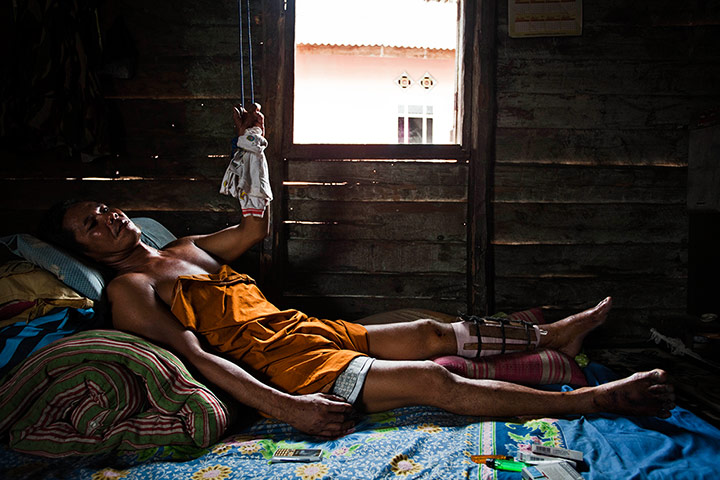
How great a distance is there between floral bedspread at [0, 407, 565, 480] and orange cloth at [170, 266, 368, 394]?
21 centimetres

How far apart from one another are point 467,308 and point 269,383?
152 cm

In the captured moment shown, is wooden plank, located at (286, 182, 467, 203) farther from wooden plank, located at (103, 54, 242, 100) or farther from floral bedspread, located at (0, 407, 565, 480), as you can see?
floral bedspread, located at (0, 407, 565, 480)

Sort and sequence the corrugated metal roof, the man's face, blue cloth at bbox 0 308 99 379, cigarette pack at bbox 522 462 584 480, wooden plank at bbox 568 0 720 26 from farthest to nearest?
1. the corrugated metal roof
2. wooden plank at bbox 568 0 720 26
3. the man's face
4. blue cloth at bbox 0 308 99 379
5. cigarette pack at bbox 522 462 584 480

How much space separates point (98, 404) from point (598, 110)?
10.0ft

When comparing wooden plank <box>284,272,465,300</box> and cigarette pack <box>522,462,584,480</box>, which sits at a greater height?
wooden plank <box>284,272,465,300</box>

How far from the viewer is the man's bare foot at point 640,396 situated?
1796 mm

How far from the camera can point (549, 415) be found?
187cm

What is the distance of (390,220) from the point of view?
3.07 m

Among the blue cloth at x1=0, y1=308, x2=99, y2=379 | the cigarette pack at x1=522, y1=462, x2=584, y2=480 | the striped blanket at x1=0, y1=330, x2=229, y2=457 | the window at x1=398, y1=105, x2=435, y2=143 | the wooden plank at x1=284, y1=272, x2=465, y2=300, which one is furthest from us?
the window at x1=398, y1=105, x2=435, y2=143

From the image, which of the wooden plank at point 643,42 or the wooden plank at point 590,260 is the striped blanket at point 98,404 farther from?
the wooden plank at point 643,42

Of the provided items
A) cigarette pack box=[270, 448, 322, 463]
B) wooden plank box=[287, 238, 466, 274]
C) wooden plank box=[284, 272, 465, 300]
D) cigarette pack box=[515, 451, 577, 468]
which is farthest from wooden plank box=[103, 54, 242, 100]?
cigarette pack box=[515, 451, 577, 468]

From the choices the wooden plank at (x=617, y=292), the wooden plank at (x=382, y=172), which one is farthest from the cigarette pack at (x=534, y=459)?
the wooden plank at (x=382, y=172)

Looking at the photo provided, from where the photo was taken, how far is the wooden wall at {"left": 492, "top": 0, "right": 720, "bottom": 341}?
9.81ft

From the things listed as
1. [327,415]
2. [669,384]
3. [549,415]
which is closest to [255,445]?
[327,415]
